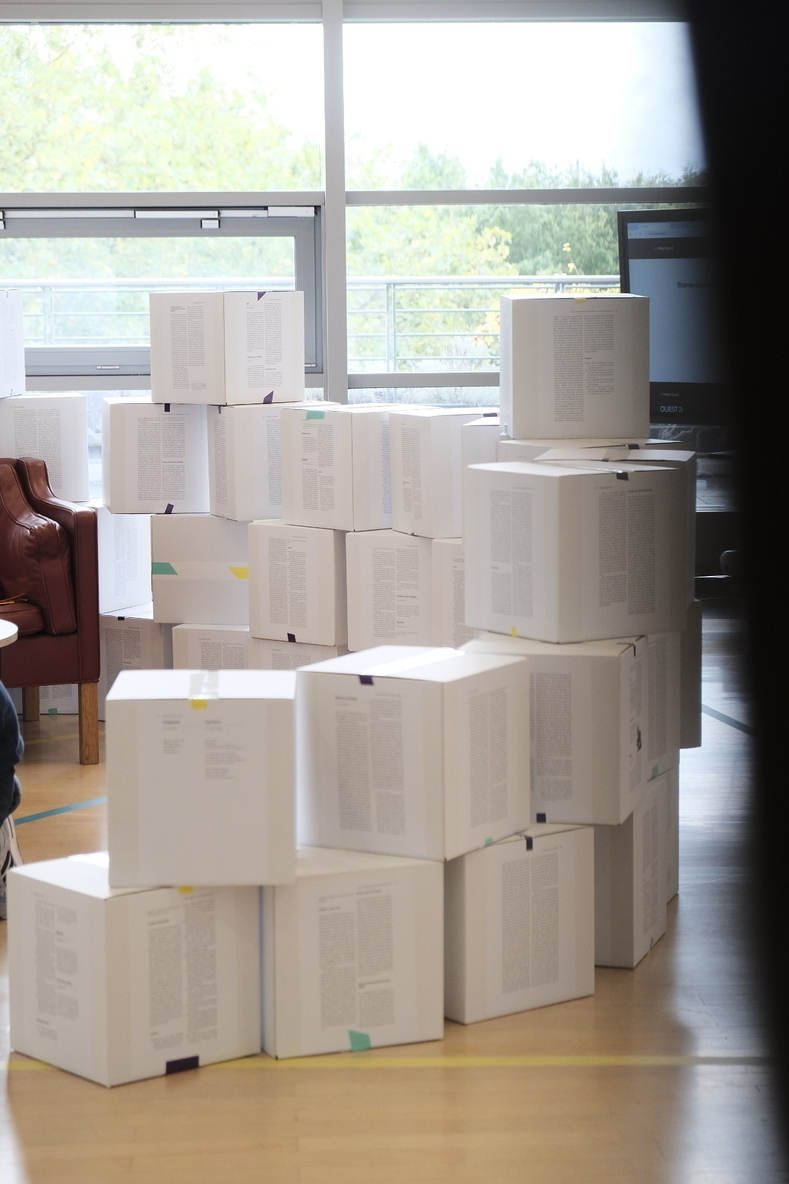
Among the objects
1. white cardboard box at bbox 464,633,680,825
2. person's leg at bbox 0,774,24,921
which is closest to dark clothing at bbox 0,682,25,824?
person's leg at bbox 0,774,24,921

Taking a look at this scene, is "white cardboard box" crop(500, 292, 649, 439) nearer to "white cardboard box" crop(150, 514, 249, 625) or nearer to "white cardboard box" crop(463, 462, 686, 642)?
"white cardboard box" crop(463, 462, 686, 642)

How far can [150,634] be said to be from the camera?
4.57m

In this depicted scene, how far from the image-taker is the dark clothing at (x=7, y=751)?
2.76 metres

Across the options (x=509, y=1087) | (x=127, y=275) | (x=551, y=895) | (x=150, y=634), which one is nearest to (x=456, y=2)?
(x=127, y=275)

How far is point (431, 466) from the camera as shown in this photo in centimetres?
359

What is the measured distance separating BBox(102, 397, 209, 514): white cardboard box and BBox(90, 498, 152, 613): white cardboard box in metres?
0.20

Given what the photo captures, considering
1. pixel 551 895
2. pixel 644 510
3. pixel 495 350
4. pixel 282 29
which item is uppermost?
pixel 282 29

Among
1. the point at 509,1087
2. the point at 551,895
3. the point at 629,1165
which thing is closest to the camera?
the point at 629,1165

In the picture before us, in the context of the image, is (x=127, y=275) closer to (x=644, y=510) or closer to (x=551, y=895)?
(x=644, y=510)

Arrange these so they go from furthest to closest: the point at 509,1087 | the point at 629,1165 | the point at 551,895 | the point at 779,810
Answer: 1. the point at 551,895
2. the point at 509,1087
3. the point at 629,1165
4. the point at 779,810

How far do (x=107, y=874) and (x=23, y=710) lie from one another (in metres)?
2.76

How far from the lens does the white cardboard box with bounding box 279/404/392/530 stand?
377 cm

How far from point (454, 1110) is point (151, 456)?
9.52 feet

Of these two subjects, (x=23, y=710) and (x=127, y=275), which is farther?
(x=127, y=275)
